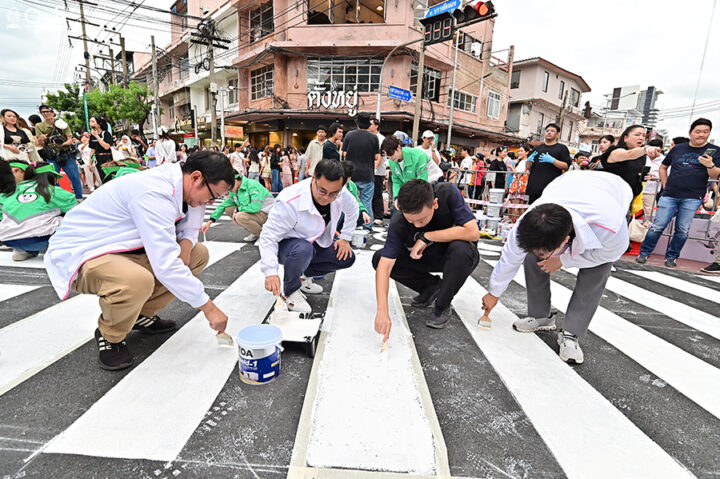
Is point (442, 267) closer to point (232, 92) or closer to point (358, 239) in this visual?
point (358, 239)

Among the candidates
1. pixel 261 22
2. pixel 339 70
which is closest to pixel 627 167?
pixel 339 70

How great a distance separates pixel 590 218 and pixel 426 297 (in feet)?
4.11

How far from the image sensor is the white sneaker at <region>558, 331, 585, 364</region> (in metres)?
1.92

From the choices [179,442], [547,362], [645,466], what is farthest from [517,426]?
[179,442]

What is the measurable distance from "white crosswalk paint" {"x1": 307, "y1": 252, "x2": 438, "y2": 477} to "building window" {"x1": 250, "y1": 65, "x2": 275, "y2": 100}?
17734mm

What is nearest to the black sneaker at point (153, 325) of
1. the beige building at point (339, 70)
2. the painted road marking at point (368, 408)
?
the painted road marking at point (368, 408)

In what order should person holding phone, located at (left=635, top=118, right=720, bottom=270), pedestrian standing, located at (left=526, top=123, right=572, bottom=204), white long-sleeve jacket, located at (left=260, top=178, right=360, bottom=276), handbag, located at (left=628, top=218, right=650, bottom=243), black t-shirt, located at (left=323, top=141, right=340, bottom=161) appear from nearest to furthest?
white long-sleeve jacket, located at (left=260, top=178, right=360, bottom=276) < person holding phone, located at (left=635, top=118, right=720, bottom=270) < pedestrian standing, located at (left=526, top=123, right=572, bottom=204) < handbag, located at (left=628, top=218, right=650, bottom=243) < black t-shirt, located at (left=323, top=141, right=340, bottom=161)

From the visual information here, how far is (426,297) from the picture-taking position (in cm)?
262

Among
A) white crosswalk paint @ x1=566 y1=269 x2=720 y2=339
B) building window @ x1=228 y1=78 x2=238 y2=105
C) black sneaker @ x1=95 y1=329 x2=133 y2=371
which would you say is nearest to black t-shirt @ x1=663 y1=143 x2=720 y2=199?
white crosswalk paint @ x1=566 y1=269 x2=720 y2=339

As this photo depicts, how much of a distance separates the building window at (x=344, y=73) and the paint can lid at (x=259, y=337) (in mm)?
16485

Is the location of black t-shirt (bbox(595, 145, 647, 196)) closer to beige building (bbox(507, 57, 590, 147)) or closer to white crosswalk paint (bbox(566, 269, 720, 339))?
white crosswalk paint (bbox(566, 269, 720, 339))

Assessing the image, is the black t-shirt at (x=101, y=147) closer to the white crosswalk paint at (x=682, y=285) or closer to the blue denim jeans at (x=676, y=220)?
the white crosswalk paint at (x=682, y=285)

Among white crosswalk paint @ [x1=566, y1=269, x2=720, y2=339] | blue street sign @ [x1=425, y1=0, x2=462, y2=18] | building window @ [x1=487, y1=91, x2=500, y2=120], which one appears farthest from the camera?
building window @ [x1=487, y1=91, x2=500, y2=120]

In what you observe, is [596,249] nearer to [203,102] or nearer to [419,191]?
[419,191]
